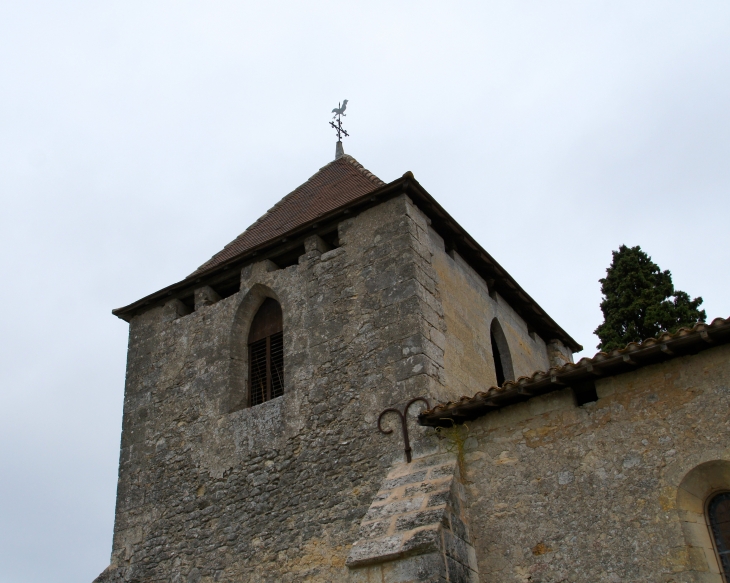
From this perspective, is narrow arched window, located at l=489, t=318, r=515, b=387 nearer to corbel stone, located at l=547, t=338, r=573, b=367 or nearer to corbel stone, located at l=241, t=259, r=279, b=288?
corbel stone, located at l=547, t=338, r=573, b=367

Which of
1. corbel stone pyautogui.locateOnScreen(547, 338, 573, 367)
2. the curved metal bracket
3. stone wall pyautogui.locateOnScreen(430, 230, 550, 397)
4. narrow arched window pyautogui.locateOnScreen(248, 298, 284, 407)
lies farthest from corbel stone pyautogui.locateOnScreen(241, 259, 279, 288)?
corbel stone pyautogui.locateOnScreen(547, 338, 573, 367)

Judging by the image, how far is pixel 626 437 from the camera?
732 centimetres

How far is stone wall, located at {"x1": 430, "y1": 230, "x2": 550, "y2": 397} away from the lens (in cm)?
982

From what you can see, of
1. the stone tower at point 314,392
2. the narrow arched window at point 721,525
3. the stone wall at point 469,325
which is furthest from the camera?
the stone wall at point 469,325

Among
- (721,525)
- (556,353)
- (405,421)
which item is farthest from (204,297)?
(721,525)

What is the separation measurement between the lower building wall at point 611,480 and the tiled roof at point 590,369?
0.46ft

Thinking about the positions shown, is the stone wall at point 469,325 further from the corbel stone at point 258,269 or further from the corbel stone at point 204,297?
the corbel stone at point 204,297

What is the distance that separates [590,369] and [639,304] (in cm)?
723

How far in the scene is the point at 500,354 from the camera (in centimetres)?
1180

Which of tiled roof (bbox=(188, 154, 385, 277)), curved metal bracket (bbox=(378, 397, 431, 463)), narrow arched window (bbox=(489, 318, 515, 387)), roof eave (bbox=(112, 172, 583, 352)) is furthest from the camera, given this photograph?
tiled roof (bbox=(188, 154, 385, 277))

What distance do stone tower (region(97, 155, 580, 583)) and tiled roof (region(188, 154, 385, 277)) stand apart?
10 centimetres

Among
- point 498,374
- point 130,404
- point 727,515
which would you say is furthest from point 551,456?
point 130,404

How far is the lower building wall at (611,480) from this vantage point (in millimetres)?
6824

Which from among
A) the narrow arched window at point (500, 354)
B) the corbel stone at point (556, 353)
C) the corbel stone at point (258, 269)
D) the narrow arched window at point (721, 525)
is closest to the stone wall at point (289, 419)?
the corbel stone at point (258, 269)
